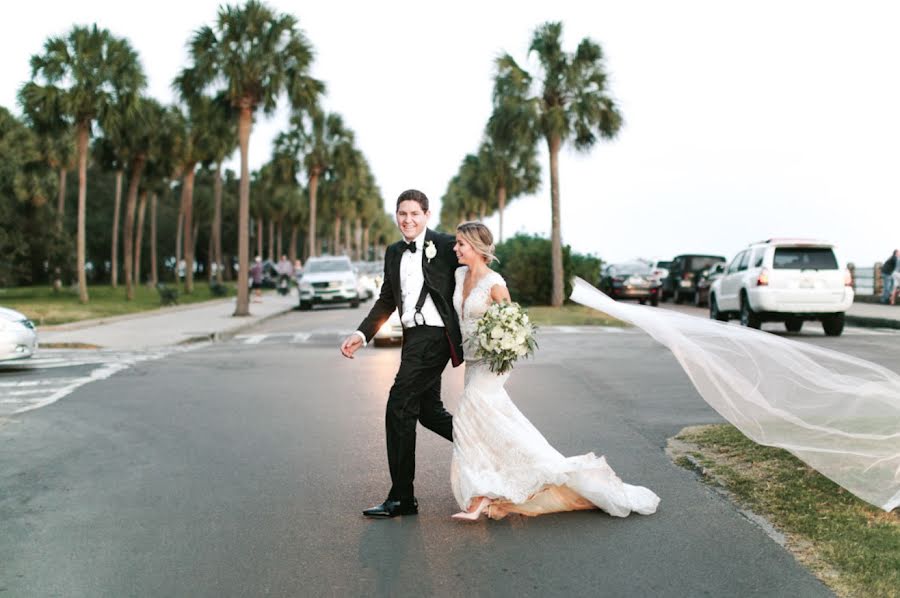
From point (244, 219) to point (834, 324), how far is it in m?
18.2

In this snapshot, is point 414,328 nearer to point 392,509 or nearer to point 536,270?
point 392,509

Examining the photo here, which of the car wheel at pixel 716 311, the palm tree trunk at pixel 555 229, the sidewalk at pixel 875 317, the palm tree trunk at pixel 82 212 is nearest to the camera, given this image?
the car wheel at pixel 716 311

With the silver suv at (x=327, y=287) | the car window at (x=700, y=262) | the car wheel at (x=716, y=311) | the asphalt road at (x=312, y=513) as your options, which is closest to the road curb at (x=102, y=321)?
the silver suv at (x=327, y=287)

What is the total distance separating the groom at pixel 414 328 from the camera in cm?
596

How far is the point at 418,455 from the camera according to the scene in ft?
27.3

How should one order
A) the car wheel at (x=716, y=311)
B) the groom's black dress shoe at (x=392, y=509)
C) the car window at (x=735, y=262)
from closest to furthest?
the groom's black dress shoe at (x=392, y=509) → the car window at (x=735, y=262) → the car wheel at (x=716, y=311)

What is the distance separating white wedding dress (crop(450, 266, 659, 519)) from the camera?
19.0 ft

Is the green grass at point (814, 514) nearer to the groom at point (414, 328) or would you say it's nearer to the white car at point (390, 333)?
the groom at point (414, 328)

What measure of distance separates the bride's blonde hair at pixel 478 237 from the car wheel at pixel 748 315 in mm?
16036

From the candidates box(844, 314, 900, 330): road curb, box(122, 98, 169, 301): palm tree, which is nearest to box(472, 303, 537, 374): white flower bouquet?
box(844, 314, 900, 330): road curb

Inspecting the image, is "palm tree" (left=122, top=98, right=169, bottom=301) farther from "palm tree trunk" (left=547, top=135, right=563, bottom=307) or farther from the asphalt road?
the asphalt road

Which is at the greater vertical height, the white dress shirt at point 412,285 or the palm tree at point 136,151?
the palm tree at point 136,151

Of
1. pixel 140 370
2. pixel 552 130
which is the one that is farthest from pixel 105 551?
pixel 552 130

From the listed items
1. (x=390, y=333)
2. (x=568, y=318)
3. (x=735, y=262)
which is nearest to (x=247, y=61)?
(x=568, y=318)
